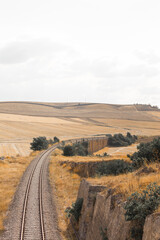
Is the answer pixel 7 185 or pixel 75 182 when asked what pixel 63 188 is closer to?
pixel 75 182

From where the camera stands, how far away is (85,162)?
33844 mm

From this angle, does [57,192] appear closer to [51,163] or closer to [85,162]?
[85,162]

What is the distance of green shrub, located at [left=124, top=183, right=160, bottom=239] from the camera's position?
9.14 metres

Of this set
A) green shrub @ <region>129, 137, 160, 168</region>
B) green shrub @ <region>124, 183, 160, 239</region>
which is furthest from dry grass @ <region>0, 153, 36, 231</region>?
green shrub @ <region>129, 137, 160, 168</region>

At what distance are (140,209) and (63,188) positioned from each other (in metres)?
18.7

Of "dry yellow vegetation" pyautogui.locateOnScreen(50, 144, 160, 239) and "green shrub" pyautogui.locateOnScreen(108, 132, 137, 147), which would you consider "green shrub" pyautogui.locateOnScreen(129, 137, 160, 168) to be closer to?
"dry yellow vegetation" pyautogui.locateOnScreen(50, 144, 160, 239)

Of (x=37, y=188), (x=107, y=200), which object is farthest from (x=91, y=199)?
(x=37, y=188)

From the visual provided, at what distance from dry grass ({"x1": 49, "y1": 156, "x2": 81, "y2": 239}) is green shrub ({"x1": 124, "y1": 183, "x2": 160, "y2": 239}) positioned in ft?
28.2

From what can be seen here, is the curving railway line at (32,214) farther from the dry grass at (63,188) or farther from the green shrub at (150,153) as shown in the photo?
the green shrub at (150,153)

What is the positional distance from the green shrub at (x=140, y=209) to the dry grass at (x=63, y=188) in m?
8.61

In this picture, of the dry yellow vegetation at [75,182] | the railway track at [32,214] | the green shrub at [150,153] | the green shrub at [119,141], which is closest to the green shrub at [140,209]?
the dry yellow vegetation at [75,182]

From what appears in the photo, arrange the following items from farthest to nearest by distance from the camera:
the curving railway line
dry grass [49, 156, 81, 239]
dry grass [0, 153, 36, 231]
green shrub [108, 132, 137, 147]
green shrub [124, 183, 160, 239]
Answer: green shrub [108, 132, 137, 147], dry grass [0, 153, 36, 231], dry grass [49, 156, 81, 239], the curving railway line, green shrub [124, 183, 160, 239]

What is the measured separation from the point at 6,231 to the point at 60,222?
13.6 feet

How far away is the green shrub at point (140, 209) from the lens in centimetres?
914
